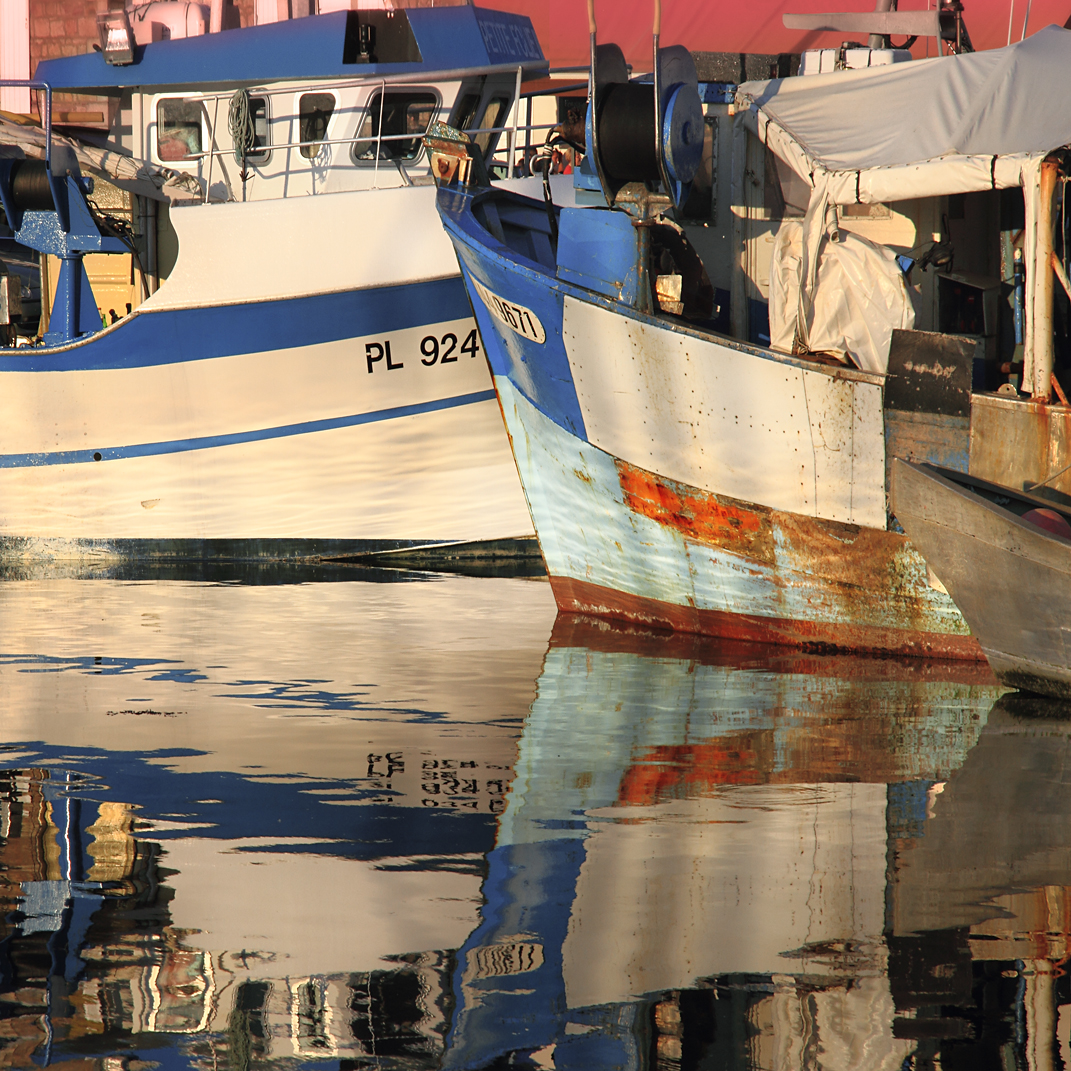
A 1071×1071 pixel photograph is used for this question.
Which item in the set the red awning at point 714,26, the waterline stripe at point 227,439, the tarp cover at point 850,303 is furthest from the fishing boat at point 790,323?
the red awning at point 714,26

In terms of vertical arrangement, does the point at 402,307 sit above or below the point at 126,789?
above

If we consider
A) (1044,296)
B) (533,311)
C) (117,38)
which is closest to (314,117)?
(117,38)

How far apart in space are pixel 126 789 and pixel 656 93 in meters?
4.80

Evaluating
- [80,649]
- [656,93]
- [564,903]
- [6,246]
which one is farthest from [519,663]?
[6,246]

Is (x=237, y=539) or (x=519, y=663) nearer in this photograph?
(x=519, y=663)

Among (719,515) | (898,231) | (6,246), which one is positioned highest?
(6,246)

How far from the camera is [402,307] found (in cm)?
1173

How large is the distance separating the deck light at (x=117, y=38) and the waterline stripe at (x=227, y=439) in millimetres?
3298

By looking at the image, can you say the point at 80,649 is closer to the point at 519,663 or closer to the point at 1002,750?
the point at 519,663

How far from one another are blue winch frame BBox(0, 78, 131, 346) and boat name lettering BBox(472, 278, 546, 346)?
16.6ft

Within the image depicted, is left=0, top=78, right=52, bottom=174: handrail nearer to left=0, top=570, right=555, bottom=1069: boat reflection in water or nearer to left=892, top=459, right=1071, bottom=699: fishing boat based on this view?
left=0, top=570, right=555, bottom=1069: boat reflection in water

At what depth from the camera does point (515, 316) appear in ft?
29.7

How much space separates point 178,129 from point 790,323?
275 inches

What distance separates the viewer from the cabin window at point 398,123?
40.0ft
